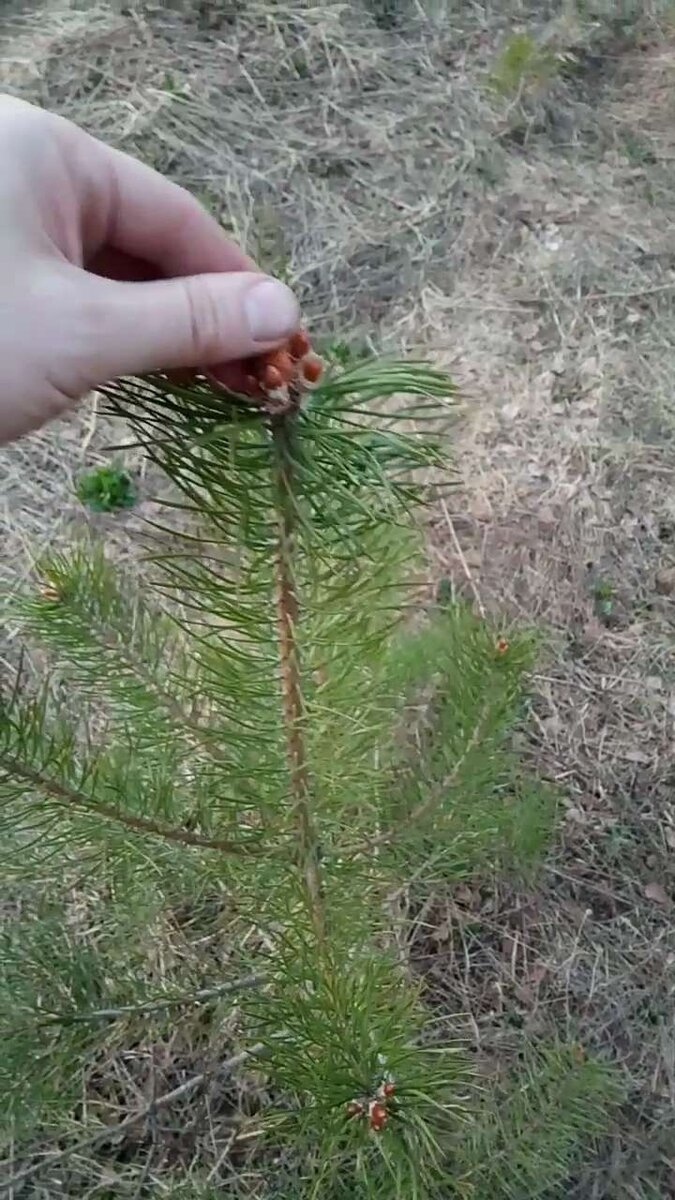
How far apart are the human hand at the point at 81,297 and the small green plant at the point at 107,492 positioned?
3.56 ft

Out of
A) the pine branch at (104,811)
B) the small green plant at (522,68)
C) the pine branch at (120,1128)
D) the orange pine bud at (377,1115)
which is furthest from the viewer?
the small green plant at (522,68)

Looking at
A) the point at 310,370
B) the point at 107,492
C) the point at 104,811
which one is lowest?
the point at 107,492

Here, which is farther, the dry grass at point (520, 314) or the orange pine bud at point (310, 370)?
the dry grass at point (520, 314)

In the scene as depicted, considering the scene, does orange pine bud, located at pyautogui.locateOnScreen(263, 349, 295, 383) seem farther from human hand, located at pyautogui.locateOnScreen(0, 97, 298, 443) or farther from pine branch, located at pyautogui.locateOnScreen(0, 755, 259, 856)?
pine branch, located at pyautogui.locateOnScreen(0, 755, 259, 856)

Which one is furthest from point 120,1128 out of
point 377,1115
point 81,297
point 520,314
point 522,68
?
point 522,68

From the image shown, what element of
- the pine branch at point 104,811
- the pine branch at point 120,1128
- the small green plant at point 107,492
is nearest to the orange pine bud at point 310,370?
the pine branch at point 104,811

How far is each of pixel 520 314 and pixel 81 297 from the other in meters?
1.46

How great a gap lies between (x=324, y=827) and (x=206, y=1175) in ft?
1.83

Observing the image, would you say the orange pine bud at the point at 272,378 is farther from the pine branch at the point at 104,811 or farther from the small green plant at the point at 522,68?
the small green plant at the point at 522,68

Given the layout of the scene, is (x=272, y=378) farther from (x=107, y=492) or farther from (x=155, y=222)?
(x=107, y=492)

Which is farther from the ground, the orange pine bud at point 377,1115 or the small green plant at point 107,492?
the orange pine bud at point 377,1115

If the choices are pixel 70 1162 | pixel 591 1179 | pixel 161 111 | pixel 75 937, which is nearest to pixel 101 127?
pixel 161 111

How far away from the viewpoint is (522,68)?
2.15 metres

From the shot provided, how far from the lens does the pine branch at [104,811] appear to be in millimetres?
809
